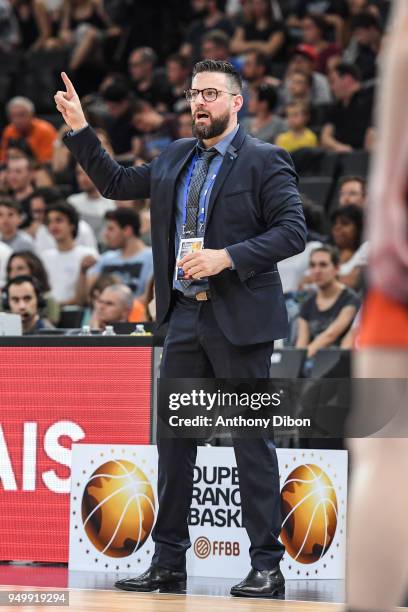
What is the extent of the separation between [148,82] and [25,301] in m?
6.47

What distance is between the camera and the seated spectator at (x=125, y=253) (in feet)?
31.6

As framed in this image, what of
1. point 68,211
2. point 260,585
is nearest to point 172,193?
point 260,585

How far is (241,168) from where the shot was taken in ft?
17.0

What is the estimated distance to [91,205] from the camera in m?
11.6

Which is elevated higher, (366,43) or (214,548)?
(366,43)

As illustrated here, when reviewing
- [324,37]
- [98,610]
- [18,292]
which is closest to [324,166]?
[324,37]

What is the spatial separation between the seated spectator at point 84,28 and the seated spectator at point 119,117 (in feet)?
5.58

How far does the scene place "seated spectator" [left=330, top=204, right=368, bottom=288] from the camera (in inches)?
369

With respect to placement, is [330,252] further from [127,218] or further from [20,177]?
[20,177]

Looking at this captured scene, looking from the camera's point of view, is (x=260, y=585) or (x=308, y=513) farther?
(x=308, y=513)

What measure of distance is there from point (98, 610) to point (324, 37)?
10.2m

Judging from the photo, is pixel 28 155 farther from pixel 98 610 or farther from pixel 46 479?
pixel 98 610

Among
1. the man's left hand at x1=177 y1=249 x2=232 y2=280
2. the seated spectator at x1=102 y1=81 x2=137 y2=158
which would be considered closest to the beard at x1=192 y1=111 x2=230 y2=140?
the man's left hand at x1=177 y1=249 x2=232 y2=280

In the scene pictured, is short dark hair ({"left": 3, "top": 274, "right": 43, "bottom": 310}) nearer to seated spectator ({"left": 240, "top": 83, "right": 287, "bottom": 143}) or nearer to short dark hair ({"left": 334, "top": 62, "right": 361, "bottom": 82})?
seated spectator ({"left": 240, "top": 83, "right": 287, "bottom": 143})
